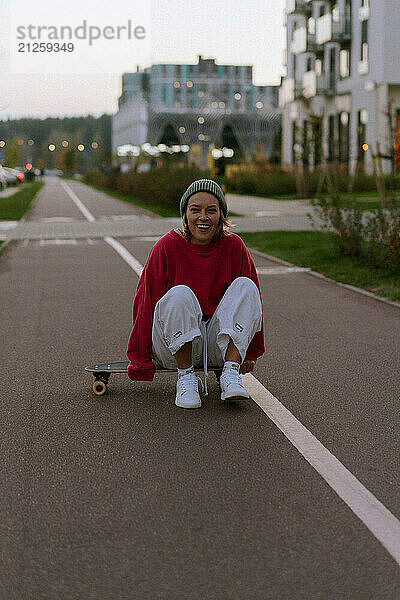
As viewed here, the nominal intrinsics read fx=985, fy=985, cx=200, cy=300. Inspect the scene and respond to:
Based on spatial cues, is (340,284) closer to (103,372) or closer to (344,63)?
(103,372)

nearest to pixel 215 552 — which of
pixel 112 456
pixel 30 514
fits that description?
pixel 30 514

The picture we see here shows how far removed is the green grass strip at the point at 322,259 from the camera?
12297mm

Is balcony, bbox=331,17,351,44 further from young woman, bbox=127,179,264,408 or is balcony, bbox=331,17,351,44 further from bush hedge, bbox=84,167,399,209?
young woman, bbox=127,179,264,408

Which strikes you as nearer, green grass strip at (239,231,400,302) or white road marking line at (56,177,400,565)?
white road marking line at (56,177,400,565)

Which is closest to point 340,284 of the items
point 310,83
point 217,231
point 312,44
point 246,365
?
point 246,365

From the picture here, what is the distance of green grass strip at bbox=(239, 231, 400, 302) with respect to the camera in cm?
1230

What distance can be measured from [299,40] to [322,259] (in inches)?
1937

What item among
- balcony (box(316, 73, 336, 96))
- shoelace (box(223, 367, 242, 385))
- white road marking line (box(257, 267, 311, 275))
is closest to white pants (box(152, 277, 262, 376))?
shoelace (box(223, 367, 242, 385))

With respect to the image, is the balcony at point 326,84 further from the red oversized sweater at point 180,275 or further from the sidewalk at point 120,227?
the red oversized sweater at point 180,275

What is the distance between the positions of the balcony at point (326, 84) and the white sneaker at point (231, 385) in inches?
2101

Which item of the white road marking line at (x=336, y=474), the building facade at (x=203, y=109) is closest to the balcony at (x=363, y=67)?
the white road marking line at (x=336, y=474)

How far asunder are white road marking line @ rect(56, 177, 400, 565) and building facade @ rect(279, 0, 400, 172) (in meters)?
33.4

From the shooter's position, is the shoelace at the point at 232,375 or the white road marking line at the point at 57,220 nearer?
the shoelace at the point at 232,375

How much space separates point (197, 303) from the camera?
232 inches
